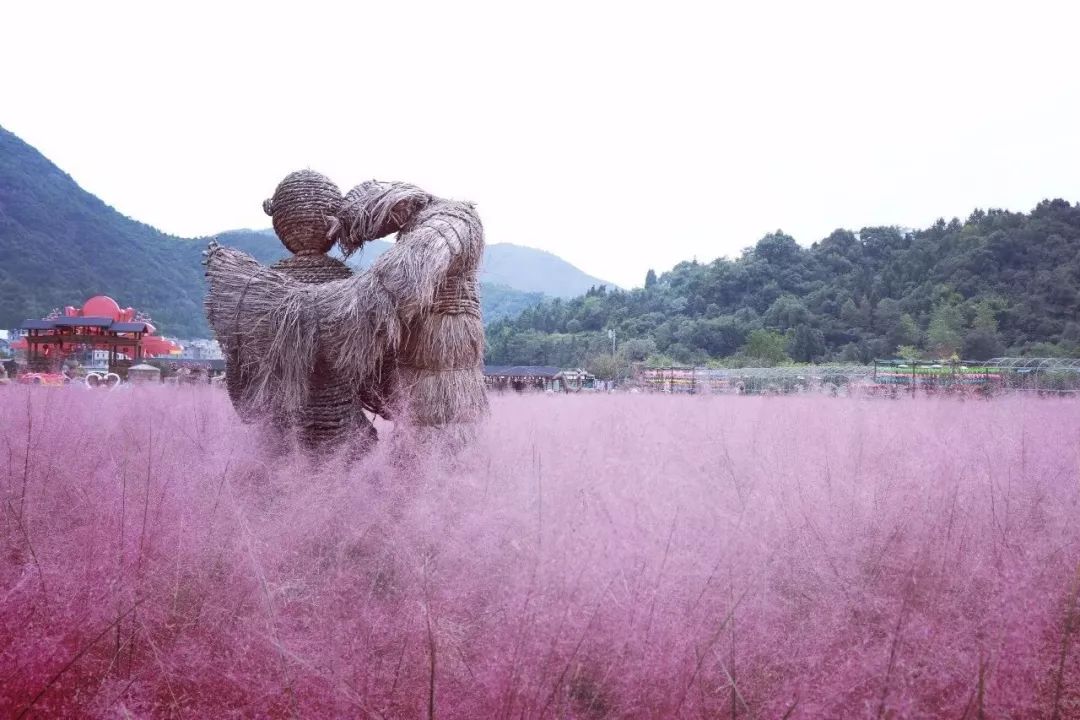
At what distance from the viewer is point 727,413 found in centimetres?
348

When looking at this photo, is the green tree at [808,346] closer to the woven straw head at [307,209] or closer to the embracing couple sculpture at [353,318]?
the embracing couple sculpture at [353,318]

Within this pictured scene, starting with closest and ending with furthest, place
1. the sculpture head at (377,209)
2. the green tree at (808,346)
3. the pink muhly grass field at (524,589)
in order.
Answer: the pink muhly grass field at (524,589) → the sculpture head at (377,209) → the green tree at (808,346)

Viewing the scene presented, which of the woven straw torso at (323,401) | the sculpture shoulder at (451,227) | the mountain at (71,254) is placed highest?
the mountain at (71,254)

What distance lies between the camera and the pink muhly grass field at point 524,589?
0.78 m

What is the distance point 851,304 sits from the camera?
1069 centimetres

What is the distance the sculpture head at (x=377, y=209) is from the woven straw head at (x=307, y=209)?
1.6 inches

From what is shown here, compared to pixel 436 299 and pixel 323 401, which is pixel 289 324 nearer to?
pixel 323 401

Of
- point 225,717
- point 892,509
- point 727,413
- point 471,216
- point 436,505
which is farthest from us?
point 727,413

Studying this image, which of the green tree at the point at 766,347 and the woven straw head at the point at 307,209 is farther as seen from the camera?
the green tree at the point at 766,347

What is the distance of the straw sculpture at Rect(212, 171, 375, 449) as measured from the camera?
1718mm

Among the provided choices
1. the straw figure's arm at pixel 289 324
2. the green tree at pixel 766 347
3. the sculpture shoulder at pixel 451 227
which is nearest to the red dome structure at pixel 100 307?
the straw figure's arm at pixel 289 324

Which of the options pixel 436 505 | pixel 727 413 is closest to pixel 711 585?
pixel 436 505

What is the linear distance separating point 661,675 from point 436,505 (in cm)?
57

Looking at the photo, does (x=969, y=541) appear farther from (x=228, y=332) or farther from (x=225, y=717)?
(x=228, y=332)
